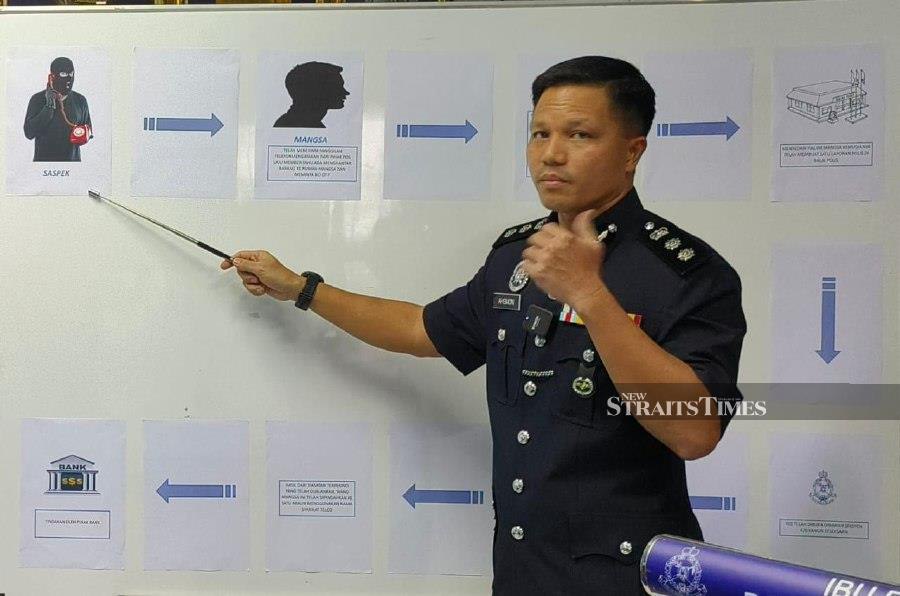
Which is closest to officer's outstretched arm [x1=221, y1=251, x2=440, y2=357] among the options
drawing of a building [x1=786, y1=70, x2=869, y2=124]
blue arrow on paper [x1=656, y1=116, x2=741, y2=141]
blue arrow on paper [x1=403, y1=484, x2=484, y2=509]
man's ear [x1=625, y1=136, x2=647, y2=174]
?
blue arrow on paper [x1=403, y1=484, x2=484, y2=509]

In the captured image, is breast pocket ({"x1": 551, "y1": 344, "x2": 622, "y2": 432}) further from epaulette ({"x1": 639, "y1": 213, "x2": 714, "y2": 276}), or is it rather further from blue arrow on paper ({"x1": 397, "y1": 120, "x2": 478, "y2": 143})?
blue arrow on paper ({"x1": 397, "y1": 120, "x2": 478, "y2": 143})

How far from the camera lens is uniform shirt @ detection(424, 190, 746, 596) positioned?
1.25m

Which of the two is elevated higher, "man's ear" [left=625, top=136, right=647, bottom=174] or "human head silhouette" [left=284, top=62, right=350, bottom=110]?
"human head silhouette" [left=284, top=62, right=350, bottom=110]

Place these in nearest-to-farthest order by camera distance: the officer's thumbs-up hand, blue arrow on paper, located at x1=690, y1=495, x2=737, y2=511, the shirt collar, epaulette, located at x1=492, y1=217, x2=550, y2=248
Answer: the officer's thumbs-up hand
the shirt collar
epaulette, located at x1=492, y1=217, x2=550, y2=248
blue arrow on paper, located at x1=690, y1=495, x2=737, y2=511

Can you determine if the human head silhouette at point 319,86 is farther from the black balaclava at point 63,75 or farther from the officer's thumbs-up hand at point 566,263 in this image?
the officer's thumbs-up hand at point 566,263

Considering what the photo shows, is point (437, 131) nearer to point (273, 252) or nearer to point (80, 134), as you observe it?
point (273, 252)

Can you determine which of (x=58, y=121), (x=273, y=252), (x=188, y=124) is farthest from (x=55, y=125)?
(x=273, y=252)

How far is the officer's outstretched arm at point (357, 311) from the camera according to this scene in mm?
1620

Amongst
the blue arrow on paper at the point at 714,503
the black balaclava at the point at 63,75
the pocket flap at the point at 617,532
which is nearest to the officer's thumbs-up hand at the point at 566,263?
the pocket flap at the point at 617,532

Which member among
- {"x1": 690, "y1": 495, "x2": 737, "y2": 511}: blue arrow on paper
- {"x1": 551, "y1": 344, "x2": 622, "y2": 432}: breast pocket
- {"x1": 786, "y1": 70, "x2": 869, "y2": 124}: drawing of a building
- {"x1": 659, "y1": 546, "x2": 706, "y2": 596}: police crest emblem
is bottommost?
{"x1": 690, "y1": 495, "x2": 737, "y2": 511}: blue arrow on paper

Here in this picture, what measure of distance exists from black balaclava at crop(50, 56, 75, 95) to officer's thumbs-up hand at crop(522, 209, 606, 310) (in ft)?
3.93

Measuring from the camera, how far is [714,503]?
5.41 ft

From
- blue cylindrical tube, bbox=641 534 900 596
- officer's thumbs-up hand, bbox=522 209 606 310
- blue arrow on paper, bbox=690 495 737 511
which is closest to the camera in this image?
blue cylindrical tube, bbox=641 534 900 596

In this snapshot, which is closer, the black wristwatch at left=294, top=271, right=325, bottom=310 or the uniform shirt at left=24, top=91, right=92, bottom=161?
the black wristwatch at left=294, top=271, right=325, bottom=310
